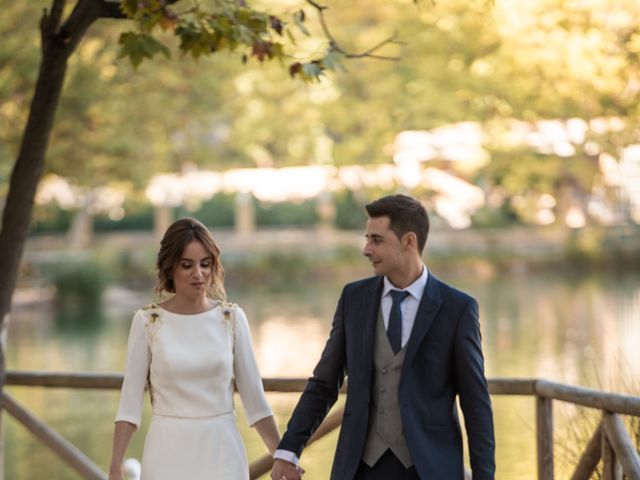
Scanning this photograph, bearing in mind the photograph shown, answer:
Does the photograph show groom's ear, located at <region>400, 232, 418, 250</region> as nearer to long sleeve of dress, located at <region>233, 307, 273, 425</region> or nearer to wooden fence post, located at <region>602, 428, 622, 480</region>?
long sleeve of dress, located at <region>233, 307, 273, 425</region>

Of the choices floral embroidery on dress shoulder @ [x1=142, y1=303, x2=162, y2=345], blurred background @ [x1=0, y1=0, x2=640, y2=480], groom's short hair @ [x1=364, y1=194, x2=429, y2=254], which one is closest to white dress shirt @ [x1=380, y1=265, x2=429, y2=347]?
groom's short hair @ [x1=364, y1=194, x2=429, y2=254]

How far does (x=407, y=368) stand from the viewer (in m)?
3.57

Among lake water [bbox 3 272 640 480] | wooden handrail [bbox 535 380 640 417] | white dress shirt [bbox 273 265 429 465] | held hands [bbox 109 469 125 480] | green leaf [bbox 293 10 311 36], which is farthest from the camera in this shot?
lake water [bbox 3 272 640 480]

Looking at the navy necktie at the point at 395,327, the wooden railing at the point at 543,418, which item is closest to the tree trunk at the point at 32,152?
the wooden railing at the point at 543,418

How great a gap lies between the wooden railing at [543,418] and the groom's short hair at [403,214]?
1206 mm

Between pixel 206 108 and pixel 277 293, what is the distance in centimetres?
960

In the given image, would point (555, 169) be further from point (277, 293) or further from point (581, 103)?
point (277, 293)

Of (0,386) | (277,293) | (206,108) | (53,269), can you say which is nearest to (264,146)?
(277,293)

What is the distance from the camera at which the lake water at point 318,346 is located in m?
12.5

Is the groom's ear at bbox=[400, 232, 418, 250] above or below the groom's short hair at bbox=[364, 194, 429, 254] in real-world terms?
below

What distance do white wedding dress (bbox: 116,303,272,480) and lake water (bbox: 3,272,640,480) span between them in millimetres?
2415

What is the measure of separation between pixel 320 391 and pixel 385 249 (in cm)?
47

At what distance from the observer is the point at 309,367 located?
2014 centimetres

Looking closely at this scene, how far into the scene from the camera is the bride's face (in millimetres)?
3838
